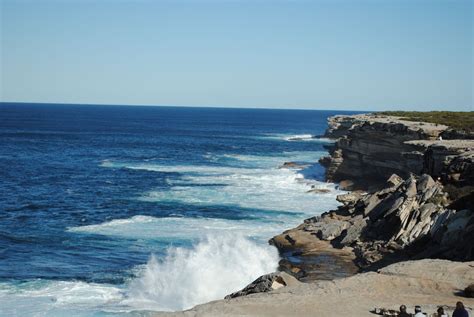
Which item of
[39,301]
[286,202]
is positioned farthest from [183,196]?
[39,301]

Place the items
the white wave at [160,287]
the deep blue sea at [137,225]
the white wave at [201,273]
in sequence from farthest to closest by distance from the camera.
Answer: the deep blue sea at [137,225]
the white wave at [201,273]
the white wave at [160,287]

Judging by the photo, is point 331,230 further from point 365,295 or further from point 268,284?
point 365,295

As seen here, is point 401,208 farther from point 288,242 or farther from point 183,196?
point 183,196

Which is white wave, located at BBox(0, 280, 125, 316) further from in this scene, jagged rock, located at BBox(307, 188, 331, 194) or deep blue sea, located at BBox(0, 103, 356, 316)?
jagged rock, located at BBox(307, 188, 331, 194)

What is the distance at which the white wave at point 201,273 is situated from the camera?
91.6 feet

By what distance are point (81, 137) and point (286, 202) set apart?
249 ft

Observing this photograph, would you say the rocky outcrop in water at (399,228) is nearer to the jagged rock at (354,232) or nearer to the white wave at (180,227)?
the jagged rock at (354,232)

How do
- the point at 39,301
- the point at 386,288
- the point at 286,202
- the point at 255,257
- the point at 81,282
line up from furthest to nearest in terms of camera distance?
1. the point at 286,202
2. the point at 255,257
3. the point at 81,282
4. the point at 39,301
5. the point at 386,288

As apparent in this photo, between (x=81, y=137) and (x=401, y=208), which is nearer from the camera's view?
(x=401, y=208)

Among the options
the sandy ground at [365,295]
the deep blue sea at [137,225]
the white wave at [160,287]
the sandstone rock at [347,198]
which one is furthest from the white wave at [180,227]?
the sandy ground at [365,295]

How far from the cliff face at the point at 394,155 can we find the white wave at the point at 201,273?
1249cm

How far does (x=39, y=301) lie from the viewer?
2695cm

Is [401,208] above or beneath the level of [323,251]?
above

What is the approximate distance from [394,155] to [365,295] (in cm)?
3386
